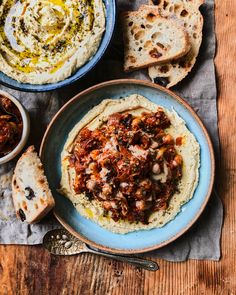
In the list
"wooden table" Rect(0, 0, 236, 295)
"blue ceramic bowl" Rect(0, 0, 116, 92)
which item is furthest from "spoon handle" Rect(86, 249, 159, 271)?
"blue ceramic bowl" Rect(0, 0, 116, 92)

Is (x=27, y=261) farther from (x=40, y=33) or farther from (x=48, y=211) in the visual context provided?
(x=40, y=33)

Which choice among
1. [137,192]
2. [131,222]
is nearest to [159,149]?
[137,192]

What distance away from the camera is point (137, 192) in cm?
321

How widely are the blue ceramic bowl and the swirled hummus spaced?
1.2 inches

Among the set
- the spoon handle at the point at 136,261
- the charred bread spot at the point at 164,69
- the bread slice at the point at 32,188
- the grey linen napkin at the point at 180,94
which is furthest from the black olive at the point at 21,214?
the charred bread spot at the point at 164,69

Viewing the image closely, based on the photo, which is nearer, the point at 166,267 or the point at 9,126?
the point at 9,126

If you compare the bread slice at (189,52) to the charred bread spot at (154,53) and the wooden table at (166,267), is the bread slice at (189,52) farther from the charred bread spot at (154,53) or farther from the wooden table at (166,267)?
the wooden table at (166,267)

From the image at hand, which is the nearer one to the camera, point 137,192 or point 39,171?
point 137,192

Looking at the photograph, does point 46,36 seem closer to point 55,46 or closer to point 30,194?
point 55,46

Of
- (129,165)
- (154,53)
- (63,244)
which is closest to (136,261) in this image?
(63,244)

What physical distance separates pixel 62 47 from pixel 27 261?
1543 mm

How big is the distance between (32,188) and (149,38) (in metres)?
1.34

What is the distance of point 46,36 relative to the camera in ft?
11.4

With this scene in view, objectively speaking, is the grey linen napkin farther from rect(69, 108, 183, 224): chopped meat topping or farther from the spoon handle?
rect(69, 108, 183, 224): chopped meat topping
